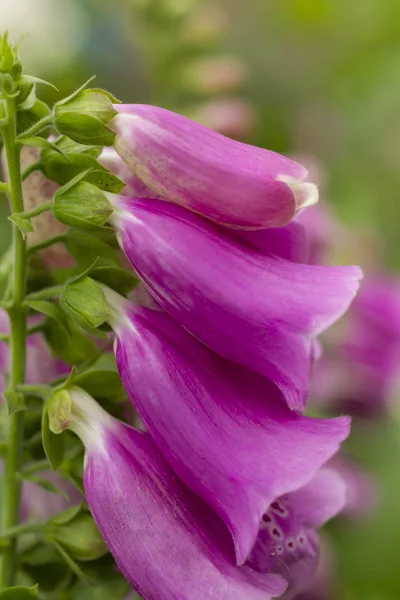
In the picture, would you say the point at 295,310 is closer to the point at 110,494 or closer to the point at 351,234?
the point at 110,494

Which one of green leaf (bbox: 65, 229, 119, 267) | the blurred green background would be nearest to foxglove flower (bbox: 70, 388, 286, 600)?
green leaf (bbox: 65, 229, 119, 267)

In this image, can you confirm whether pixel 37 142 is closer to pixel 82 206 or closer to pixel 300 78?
pixel 82 206

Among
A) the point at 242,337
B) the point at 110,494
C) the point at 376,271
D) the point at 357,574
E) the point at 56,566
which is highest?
the point at 242,337

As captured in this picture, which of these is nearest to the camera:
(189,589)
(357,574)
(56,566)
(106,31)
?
(189,589)

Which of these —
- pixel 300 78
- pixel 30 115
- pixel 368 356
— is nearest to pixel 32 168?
pixel 30 115

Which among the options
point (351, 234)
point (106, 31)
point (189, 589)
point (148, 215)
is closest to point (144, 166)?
point (148, 215)

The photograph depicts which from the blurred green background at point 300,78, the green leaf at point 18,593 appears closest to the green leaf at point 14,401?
the green leaf at point 18,593
